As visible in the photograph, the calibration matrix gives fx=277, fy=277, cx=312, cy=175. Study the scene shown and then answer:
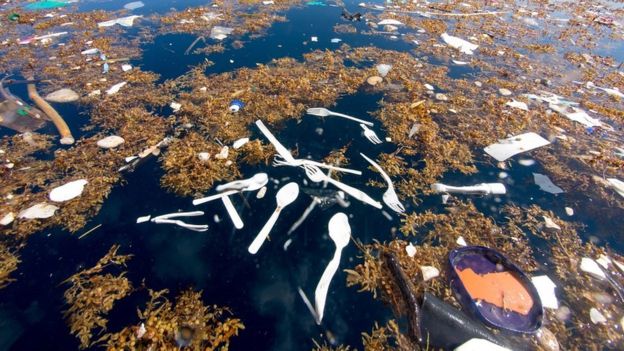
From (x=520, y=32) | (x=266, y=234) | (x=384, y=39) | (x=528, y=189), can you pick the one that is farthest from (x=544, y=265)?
(x=520, y=32)

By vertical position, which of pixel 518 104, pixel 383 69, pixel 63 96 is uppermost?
pixel 383 69

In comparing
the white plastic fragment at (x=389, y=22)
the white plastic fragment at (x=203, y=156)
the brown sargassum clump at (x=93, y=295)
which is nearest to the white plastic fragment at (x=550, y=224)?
the white plastic fragment at (x=203, y=156)

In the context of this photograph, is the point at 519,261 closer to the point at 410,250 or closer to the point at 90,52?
the point at 410,250

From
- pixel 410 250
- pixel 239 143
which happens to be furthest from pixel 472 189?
pixel 239 143

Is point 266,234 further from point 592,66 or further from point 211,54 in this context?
point 592,66

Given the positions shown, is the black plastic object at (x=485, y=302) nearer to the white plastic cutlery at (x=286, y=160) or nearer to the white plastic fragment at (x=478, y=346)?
the white plastic fragment at (x=478, y=346)

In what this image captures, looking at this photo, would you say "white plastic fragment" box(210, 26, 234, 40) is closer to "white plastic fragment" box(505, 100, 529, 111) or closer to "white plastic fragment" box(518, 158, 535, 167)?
"white plastic fragment" box(505, 100, 529, 111)
